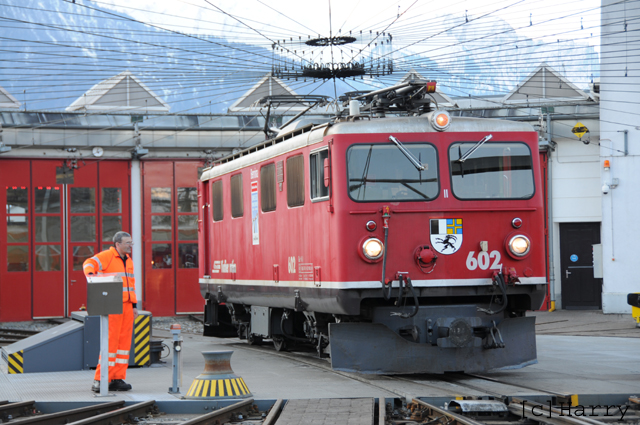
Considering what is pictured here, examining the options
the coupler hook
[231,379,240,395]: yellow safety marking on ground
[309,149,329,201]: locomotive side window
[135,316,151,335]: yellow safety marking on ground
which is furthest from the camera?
[135,316,151,335]: yellow safety marking on ground

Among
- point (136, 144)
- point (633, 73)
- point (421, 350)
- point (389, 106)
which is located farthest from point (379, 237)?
point (136, 144)

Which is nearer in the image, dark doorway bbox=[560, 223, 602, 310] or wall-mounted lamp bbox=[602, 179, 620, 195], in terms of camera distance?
wall-mounted lamp bbox=[602, 179, 620, 195]

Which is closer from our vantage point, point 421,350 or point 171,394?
point 171,394

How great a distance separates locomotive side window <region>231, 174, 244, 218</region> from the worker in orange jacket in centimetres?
449

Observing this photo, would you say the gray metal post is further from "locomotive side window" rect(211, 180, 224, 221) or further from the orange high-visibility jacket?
"locomotive side window" rect(211, 180, 224, 221)

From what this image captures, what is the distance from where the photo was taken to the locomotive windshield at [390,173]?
9883 millimetres

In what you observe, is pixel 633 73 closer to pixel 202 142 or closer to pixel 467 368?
pixel 202 142

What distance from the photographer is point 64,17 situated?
7244 inches

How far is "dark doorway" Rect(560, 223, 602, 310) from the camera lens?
78.0 ft

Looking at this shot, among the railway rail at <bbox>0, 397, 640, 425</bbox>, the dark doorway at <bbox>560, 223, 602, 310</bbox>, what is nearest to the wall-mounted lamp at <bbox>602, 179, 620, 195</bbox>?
the dark doorway at <bbox>560, 223, 602, 310</bbox>

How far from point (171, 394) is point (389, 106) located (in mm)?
4977

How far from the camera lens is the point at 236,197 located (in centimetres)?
1416

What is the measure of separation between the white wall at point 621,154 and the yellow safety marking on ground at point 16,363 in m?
15.2

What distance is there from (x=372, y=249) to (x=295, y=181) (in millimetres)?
1959
